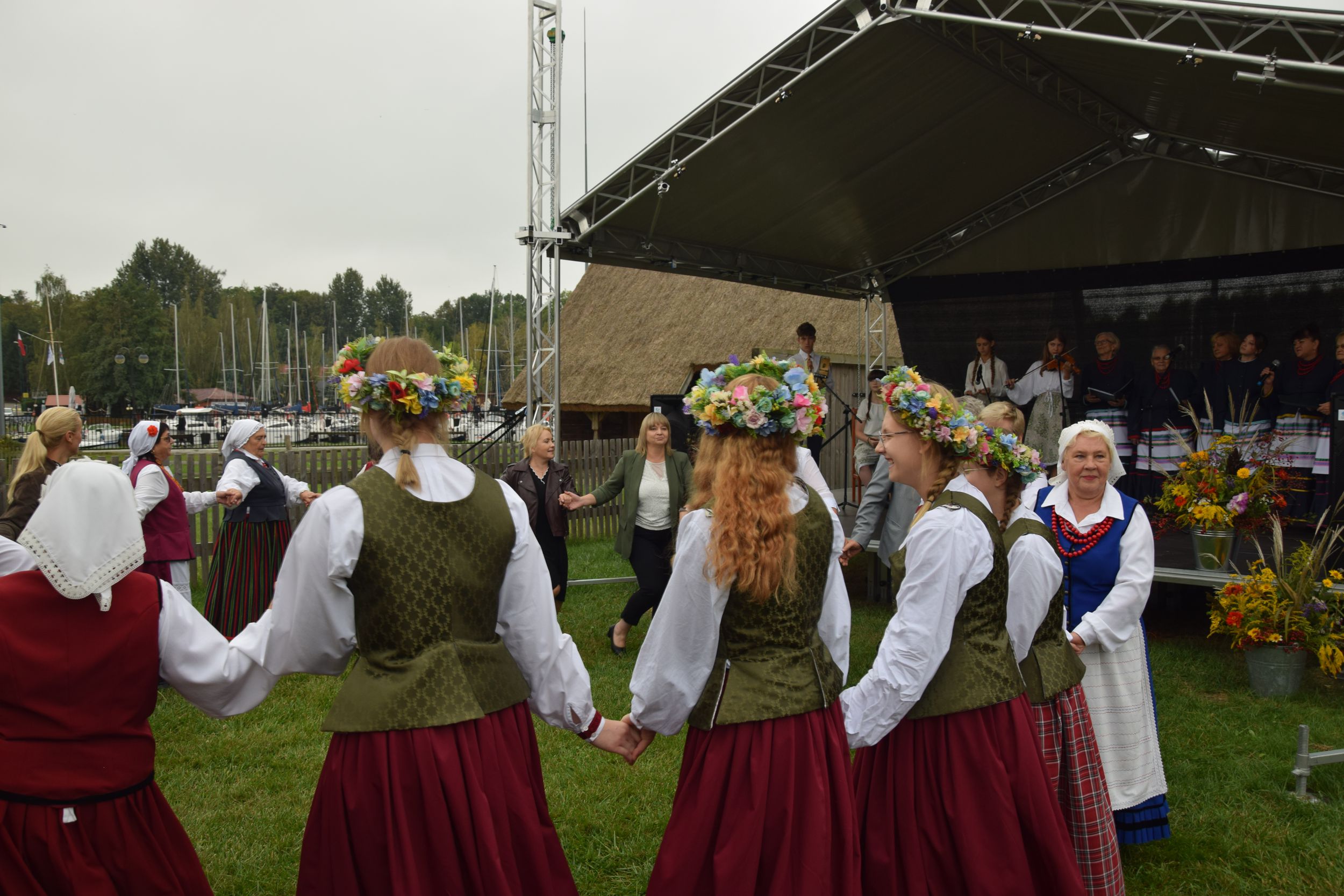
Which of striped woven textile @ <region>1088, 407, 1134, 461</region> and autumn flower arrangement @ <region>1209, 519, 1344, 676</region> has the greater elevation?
striped woven textile @ <region>1088, 407, 1134, 461</region>

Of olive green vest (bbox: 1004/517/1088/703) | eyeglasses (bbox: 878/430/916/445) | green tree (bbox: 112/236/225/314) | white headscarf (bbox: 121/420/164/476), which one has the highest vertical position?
green tree (bbox: 112/236/225/314)

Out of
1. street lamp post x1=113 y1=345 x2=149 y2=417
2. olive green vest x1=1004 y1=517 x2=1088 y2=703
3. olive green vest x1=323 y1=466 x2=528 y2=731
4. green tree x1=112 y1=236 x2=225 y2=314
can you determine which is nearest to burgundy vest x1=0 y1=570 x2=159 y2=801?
olive green vest x1=323 y1=466 x2=528 y2=731

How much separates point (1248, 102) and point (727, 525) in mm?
6937

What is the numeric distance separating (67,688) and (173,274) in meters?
99.3

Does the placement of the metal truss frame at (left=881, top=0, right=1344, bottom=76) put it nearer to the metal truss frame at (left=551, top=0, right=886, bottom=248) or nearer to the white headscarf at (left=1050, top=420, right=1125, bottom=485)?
the metal truss frame at (left=551, top=0, right=886, bottom=248)

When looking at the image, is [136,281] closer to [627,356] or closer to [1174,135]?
[627,356]

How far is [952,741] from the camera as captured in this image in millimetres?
2354

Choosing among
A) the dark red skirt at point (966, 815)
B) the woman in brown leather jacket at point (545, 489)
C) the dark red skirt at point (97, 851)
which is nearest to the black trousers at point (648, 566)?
the woman in brown leather jacket at point (545, 489)

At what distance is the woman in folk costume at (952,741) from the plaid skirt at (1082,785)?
0.34 m

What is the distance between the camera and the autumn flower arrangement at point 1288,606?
17.1ft

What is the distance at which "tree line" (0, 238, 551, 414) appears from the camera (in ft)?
177

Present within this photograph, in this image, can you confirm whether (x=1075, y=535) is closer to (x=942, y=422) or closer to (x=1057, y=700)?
(x=1057, y=700)

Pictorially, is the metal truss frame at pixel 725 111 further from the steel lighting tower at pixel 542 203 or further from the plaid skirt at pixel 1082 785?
the plaid skirt at pixel 1082 785

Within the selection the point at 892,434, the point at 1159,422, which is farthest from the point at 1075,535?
the point at 1159,422
